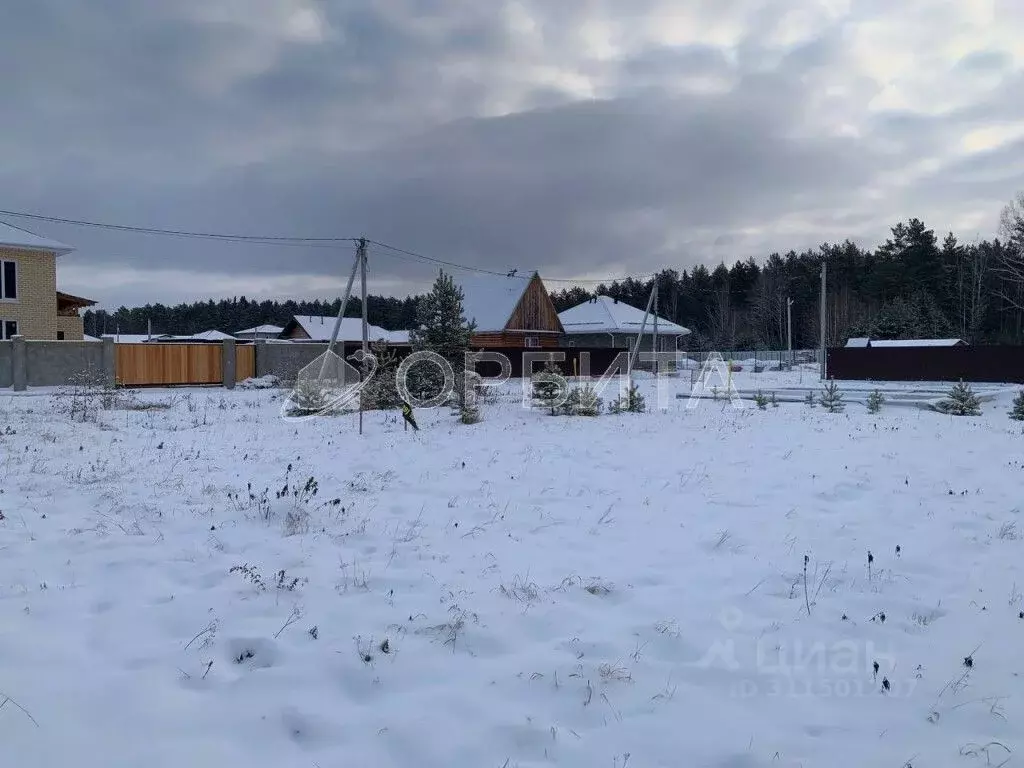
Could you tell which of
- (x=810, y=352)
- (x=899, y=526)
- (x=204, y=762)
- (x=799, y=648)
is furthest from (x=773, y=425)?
(x=810, y=352)

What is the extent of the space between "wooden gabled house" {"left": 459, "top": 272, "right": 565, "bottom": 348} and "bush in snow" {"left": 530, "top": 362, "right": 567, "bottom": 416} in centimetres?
2369

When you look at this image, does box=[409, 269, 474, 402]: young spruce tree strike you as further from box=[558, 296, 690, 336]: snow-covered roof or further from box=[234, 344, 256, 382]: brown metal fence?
box=[558, 296, 690, 336]: snow-covered roof

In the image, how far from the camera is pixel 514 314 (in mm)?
39562

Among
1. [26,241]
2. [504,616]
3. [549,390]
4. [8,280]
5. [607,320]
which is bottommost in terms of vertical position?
[504,616]

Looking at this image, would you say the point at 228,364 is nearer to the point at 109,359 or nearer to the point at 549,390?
the point at 109,359

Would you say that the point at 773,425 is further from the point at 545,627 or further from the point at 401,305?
the point at 401,305

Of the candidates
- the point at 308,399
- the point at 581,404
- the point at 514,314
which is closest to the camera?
the point at 308,399

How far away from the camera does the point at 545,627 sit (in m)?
3.71

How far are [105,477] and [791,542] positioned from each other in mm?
6675

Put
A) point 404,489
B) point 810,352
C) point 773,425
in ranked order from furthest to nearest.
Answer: point 810,352
point 773,425
point 404,489

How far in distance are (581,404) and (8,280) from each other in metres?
22.1

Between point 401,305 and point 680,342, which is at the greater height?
point 401,305

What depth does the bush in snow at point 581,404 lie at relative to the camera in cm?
1402

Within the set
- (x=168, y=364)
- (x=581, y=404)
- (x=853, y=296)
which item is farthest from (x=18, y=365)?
(x=853, y=296)
